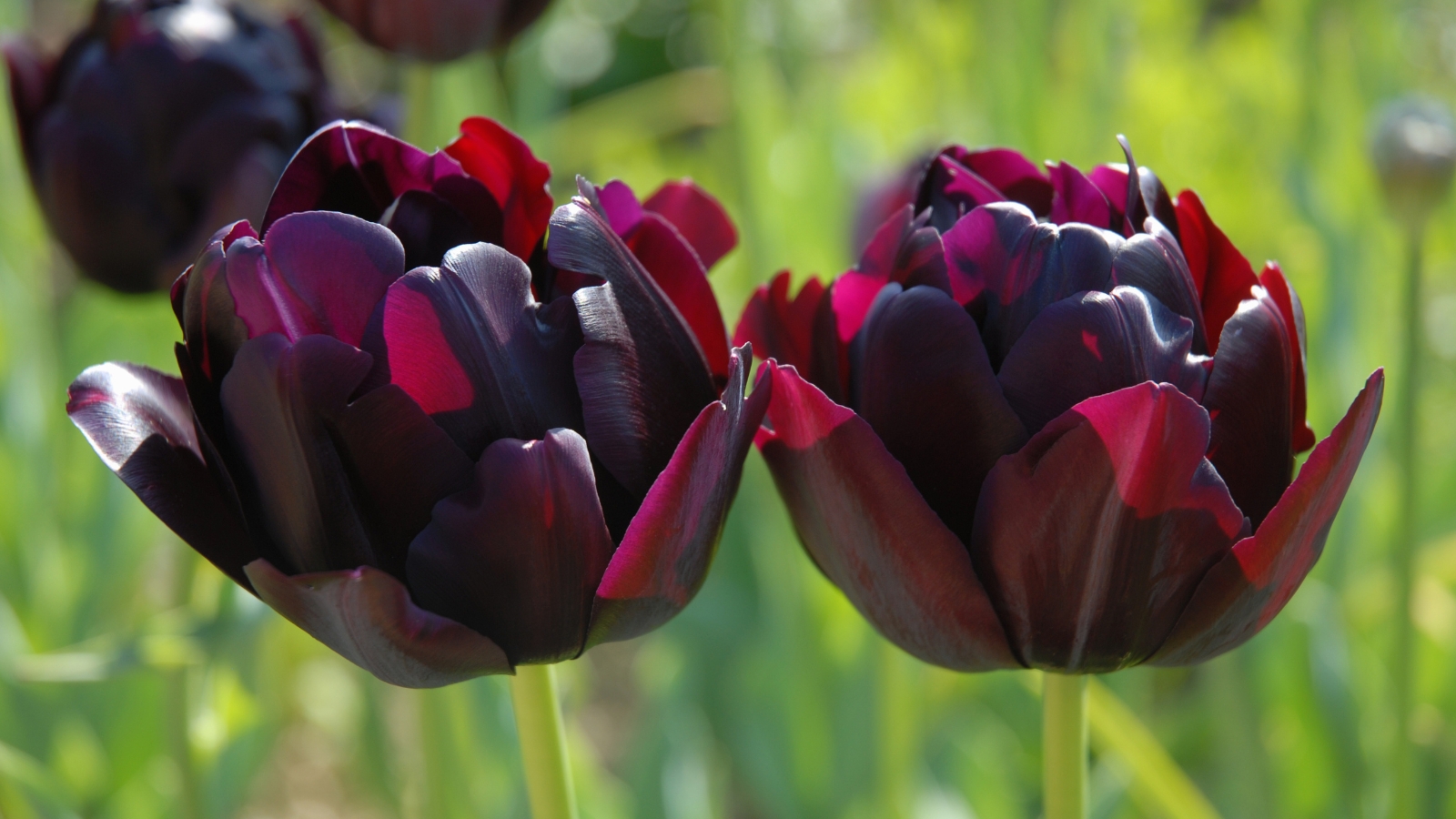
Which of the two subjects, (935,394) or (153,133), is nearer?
(935,394)

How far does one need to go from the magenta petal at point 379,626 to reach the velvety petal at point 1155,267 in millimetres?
167

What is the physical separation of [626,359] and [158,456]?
0.36 ft

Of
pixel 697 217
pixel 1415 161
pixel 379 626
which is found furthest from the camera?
pixel 1415 161

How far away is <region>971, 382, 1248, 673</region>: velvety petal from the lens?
0.26 metres

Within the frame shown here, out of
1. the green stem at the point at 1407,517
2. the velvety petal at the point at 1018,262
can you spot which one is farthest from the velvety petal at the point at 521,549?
the green stem at the point at 1407,517

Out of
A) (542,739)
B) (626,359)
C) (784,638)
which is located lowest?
(784,638)

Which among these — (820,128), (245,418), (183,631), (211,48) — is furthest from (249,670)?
(820,128)

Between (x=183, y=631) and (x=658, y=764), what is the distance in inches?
14.5

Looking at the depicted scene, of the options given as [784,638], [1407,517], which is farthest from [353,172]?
[784,638]

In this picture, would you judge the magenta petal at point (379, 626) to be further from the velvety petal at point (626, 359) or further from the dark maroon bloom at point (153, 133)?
the dark maroon bloom at point (153, 133)

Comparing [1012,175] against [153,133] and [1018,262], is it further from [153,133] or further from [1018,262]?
[153,133]

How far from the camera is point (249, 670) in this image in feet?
2.30

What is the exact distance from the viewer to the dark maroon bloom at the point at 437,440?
0.26m

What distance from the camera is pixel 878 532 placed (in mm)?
280
